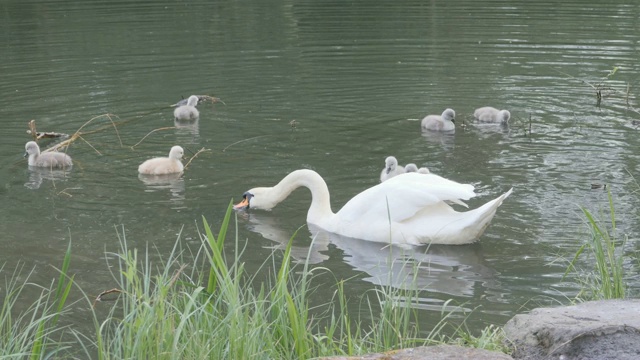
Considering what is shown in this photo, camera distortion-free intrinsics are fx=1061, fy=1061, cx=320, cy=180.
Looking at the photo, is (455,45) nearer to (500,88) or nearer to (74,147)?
(500,88)

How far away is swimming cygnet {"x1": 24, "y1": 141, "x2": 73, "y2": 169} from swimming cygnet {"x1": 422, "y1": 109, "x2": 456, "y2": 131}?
379 cm

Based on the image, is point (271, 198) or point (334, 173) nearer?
point (271, 198)

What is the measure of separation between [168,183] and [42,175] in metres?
1.34

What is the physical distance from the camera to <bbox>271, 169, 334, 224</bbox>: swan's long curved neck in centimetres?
862

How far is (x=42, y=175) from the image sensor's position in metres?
10.3

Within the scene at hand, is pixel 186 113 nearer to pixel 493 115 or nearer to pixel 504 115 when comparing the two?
pixel 493 115

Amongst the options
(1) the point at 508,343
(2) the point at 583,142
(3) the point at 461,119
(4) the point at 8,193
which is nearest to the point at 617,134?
(2) the point at 583,142

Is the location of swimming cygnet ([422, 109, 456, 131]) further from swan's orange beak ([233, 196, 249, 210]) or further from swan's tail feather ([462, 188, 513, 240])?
swan's tail feather ([462, 188, 513, 240])

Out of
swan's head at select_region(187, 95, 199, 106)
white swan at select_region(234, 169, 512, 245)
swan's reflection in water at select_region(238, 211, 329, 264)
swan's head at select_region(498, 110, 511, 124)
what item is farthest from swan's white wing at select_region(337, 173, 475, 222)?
swan's head at select_region(187, 95, 199, 106)

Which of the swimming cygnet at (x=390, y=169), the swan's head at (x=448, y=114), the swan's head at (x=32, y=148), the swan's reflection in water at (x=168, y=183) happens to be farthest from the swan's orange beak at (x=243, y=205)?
the swan's head at (x=448, y=114)

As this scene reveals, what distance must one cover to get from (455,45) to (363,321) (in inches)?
474

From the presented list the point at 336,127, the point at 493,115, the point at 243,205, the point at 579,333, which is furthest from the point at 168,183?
the point at 579,333

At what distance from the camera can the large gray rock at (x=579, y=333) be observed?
4.20 metres

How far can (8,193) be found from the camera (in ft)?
31.6
